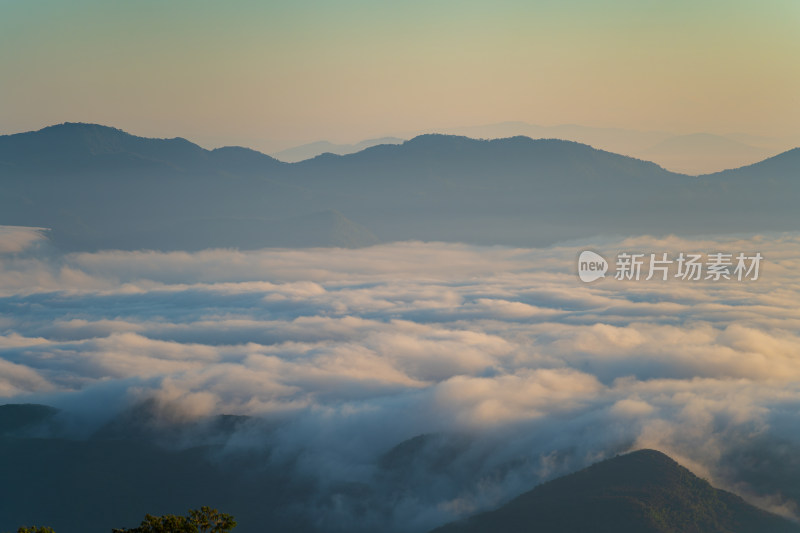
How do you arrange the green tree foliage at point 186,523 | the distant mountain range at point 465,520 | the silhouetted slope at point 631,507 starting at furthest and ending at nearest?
the distant mountain range at point 465,520
the silhouetted slope at point 631,507
the green tree foliage at point 186,523

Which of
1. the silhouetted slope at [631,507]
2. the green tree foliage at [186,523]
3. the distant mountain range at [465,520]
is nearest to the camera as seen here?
the green tree foliage at [186,523]

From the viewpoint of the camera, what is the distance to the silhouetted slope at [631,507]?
117688mm

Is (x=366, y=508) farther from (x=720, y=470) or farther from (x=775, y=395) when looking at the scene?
(x=775, y=395)

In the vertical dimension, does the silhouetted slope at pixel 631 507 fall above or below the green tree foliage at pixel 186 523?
below

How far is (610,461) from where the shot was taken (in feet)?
449

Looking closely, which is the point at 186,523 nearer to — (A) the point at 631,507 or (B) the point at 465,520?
(A) the point at 631,507

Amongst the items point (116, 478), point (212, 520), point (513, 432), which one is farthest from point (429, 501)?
point (212, 520)

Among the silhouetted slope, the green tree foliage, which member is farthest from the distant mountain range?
the green tree foliage

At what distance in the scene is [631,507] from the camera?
119062mm

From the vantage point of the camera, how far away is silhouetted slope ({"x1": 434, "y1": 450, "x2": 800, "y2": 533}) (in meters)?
118

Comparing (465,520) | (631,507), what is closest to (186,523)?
(631,507)

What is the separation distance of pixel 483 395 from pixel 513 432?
40.7ft

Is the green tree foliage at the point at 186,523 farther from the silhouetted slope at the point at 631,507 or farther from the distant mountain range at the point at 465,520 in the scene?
the distant mountain range at the point at 465,520

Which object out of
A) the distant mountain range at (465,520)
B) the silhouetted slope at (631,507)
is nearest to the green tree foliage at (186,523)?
the silhouetted slope at (631,507)
